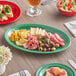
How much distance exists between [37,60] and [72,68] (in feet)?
0.71

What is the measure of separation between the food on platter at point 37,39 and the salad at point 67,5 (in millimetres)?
309

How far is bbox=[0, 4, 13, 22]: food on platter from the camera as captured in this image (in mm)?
1915

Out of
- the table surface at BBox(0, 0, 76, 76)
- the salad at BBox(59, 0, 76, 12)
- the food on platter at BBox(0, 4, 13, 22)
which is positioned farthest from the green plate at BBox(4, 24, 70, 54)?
the salad at BBox(59, 0, 76, 12)

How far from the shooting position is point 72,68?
1551mm

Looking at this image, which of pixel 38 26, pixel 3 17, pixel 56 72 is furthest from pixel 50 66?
pixel 3 17

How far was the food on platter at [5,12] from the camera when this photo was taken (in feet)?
6.28

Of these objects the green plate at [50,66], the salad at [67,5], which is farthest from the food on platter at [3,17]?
the green plate at [50,66]

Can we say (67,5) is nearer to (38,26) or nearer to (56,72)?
(38,26)

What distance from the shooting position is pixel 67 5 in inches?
79.7

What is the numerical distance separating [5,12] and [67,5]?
18.7 inches

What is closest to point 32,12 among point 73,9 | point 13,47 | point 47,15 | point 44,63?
point 47,15

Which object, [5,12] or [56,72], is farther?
[5,12]

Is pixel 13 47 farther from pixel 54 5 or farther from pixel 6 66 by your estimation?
pixel 54 5

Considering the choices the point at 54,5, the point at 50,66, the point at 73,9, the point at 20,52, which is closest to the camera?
the point at 50,66
